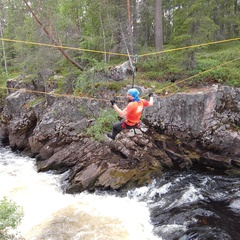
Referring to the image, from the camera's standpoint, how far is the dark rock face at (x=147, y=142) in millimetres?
10615

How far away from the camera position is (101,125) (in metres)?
12.1

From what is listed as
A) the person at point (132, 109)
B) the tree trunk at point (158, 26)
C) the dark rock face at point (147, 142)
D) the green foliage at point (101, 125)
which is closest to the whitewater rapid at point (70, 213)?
the dark rock face at point (147, 142)

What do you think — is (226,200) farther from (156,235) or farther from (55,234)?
(55,234)

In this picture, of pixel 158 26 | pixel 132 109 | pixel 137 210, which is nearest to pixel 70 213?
pixel 137 210

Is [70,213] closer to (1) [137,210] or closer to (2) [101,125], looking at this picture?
(1) [137,210]

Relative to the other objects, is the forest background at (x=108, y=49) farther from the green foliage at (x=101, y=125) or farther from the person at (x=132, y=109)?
the person at (x=132, y=109)

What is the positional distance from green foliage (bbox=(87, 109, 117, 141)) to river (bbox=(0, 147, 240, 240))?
8.02 feet

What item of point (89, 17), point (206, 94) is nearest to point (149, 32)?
point (89, 17)

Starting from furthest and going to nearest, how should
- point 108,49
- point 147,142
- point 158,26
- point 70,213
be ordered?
1. point 158,26
2. point 108,49
3. point 147,142
4. point 70,213

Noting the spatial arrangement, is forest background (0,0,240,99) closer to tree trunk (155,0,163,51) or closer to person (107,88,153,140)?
tree trunk (155,0,163,51)

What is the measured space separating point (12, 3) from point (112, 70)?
41.6 feet

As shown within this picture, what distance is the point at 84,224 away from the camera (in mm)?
8023

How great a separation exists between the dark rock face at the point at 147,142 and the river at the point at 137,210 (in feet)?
1.97

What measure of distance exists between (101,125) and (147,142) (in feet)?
7.87
